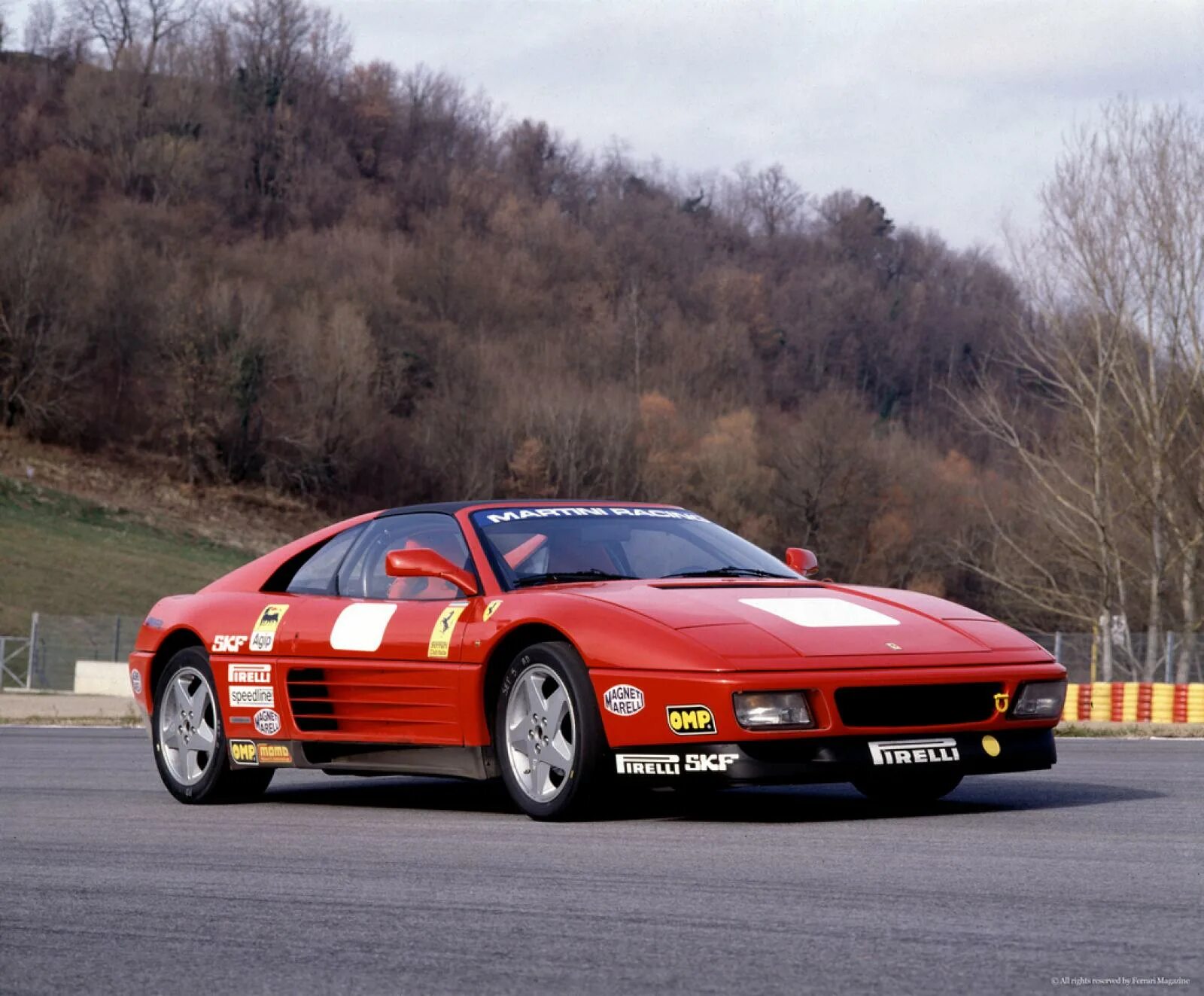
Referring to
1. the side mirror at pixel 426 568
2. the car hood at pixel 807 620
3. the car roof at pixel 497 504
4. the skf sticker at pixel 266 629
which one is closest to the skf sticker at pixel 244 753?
the skf sticker at pixel 266 629

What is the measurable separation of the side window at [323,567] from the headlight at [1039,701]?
3130 millimetres

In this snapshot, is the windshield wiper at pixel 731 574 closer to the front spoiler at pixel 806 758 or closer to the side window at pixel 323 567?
the front spoiler at pixel 806 758

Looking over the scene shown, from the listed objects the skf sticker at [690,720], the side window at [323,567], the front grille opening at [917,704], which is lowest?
the skf sticker at [690,720]

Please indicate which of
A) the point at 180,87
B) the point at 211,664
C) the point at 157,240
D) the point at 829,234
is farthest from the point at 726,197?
the point at 211,664

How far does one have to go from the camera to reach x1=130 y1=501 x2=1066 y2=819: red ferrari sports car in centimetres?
646

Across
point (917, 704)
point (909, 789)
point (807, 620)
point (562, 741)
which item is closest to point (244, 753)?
point (562, 741)

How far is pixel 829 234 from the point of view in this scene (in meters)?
126

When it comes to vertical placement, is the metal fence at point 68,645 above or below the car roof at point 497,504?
below

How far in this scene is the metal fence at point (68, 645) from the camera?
1395 inches

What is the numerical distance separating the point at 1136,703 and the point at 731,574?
1669 centimetres

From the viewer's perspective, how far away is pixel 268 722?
8.12 metres

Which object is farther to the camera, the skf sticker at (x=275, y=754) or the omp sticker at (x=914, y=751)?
the skf sticker at (x=275, y=754)

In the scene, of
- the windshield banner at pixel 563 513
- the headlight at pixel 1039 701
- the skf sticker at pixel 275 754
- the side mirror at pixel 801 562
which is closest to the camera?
the headlight at pixel 1039 701

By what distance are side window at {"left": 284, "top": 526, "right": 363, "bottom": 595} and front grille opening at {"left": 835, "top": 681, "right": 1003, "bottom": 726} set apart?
278 centimetres
